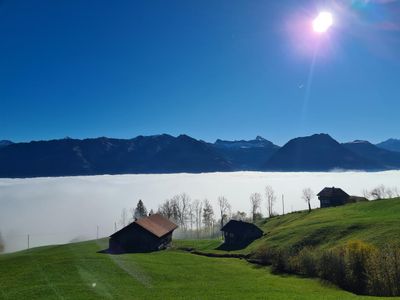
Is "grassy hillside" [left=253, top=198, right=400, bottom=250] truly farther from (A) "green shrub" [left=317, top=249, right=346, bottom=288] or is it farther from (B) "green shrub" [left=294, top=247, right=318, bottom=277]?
(A) "green shrub" [left=317, top=249, right=346, bottom=288]

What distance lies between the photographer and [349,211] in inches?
4309

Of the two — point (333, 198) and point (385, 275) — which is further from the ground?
point (333, 198)

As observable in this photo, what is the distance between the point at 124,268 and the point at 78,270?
6.60 meters

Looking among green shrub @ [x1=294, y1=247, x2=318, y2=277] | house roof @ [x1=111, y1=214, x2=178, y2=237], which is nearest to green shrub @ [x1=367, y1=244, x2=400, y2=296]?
green shrub @ [x1=294, y1=247, x2=318, y2=277]

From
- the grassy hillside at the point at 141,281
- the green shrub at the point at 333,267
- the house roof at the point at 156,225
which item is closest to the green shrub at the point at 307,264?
the green shrub at the point at 333,267

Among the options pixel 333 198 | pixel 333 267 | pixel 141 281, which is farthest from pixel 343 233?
pixel 333 198

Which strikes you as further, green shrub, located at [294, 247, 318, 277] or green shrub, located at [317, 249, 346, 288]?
green shrub, located at [294, 247, 318, 277]

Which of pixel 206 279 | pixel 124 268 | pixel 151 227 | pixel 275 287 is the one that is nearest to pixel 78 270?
pixel 124 268

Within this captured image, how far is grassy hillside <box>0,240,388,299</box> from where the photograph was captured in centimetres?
4412

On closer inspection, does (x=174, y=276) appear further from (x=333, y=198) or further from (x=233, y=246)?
(x=333, y=198)

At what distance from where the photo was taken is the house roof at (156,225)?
91.8 m

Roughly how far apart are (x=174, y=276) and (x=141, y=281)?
680 centimetres

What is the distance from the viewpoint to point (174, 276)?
57.6 m

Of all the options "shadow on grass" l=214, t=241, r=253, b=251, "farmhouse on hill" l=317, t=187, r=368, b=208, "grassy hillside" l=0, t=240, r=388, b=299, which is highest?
"farmhouse on hill" l=317, t=187, r=368, b=208
